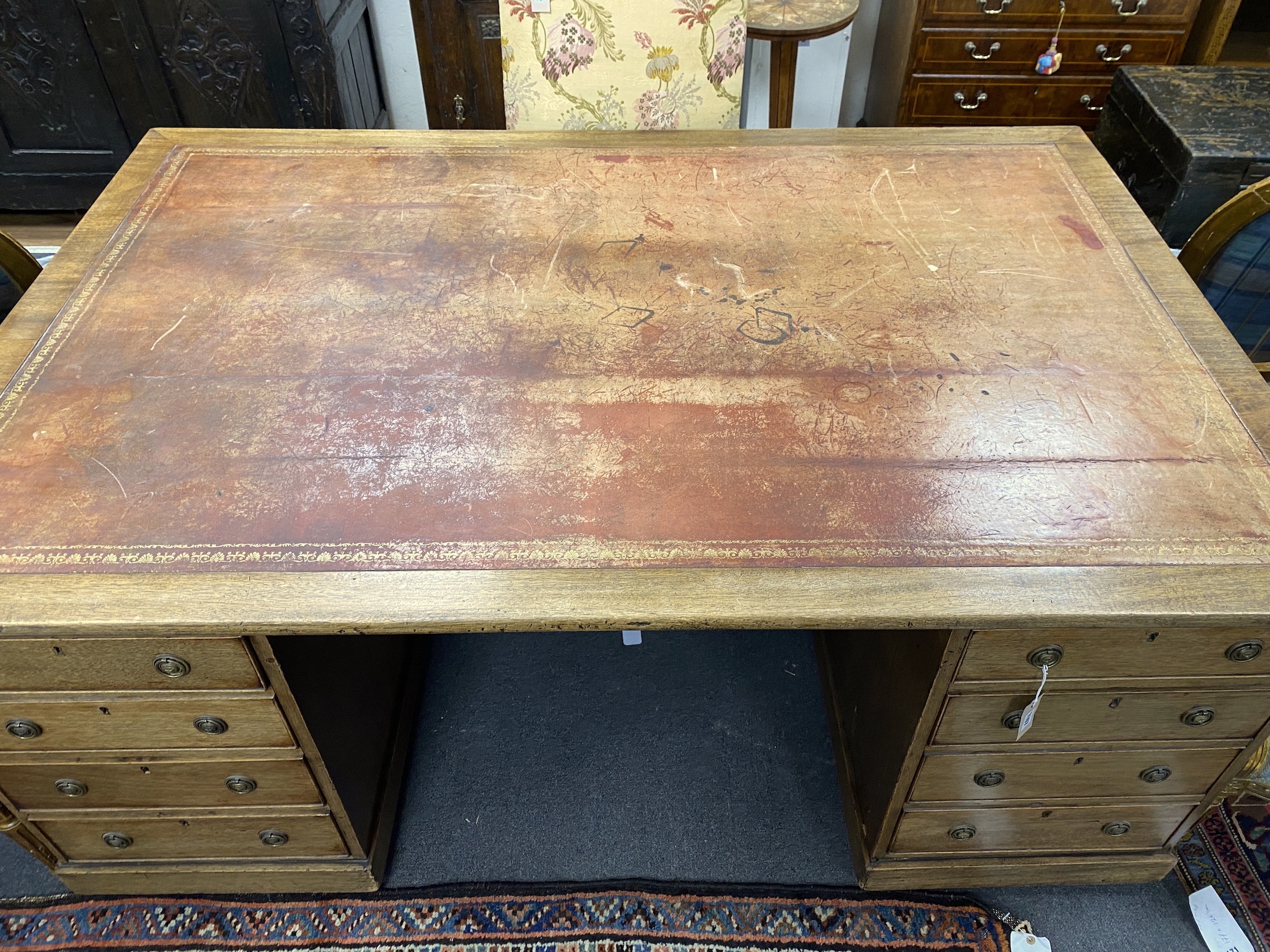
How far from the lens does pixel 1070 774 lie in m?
1.40

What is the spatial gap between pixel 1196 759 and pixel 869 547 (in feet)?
2.42

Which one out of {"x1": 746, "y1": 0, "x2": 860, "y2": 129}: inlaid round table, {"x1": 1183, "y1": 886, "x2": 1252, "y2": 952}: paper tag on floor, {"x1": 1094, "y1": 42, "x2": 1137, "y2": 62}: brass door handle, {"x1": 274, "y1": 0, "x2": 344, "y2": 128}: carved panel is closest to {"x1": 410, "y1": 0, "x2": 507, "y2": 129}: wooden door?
{"x1": 274, "y1": 0, "x2": 344, "y2": 128}: carved panel

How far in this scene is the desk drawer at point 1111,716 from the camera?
1269 millimetres

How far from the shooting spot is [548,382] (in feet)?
4.40

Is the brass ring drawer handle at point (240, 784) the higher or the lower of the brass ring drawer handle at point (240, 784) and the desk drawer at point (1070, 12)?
the lower

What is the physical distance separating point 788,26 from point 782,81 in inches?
9.2

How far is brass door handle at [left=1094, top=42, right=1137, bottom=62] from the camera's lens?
2.85 metres

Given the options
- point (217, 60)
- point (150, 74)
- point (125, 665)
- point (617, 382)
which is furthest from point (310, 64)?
point (125, 665)

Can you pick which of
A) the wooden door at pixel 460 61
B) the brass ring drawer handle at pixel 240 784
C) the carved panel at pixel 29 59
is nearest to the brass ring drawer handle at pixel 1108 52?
the wooden door at pixel 460 61

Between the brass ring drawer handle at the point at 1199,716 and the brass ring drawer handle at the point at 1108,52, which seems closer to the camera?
the brass ring drawer handle at the point at 1199,716

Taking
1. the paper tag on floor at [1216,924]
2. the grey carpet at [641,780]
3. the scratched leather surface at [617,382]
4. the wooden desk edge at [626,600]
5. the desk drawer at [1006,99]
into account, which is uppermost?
the scratched leather surface at [617,382]

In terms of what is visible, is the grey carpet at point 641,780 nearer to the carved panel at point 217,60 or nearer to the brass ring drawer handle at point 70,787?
the brass ring drawer handle at point 70,787

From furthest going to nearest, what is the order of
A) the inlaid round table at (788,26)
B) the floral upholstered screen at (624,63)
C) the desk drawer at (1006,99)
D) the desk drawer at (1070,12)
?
the desk drawer at (1006,99) → the desk drawer at (1070,12) → the inlaid round table at (788,26) → the floral upholstered screen at (624,63)

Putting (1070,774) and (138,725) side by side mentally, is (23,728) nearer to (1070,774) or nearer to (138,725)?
(138,725)
